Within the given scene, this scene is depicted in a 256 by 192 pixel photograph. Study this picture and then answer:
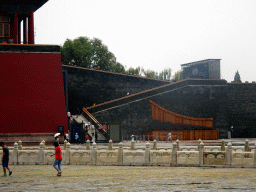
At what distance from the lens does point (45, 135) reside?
32250mm

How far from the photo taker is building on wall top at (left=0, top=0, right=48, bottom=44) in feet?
119

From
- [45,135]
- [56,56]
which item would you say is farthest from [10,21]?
[45,135]

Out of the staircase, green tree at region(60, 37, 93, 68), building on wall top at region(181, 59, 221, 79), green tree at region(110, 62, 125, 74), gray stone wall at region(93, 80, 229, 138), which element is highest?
green tree at region(60, 37, 93, 68)

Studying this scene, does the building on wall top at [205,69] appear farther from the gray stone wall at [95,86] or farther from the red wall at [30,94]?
the red wall at [30,94]

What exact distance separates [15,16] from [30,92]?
Result: 25.8 ft

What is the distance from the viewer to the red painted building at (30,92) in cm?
3197

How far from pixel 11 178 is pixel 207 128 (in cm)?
3672

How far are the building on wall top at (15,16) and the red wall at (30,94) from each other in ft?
12.9

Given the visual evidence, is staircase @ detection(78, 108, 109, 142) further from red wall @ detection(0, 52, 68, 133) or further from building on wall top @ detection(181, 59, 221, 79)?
building on wall top @ detection(181, 59, 221, 79)

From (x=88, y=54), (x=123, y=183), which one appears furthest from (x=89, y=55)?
(x=123, y=183)

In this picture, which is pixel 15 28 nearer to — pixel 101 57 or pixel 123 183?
pixel 123 183

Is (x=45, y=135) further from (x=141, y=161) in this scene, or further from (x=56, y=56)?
(x=141, y=161)

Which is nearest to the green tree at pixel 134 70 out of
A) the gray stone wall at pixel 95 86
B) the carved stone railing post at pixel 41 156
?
the gray stone wall at pixel 95 86

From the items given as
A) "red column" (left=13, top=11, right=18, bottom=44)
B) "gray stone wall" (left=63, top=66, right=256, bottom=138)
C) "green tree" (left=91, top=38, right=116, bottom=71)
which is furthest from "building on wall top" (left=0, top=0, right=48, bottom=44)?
"green tree" (left=91, top=38, right=116, bottom=71)
